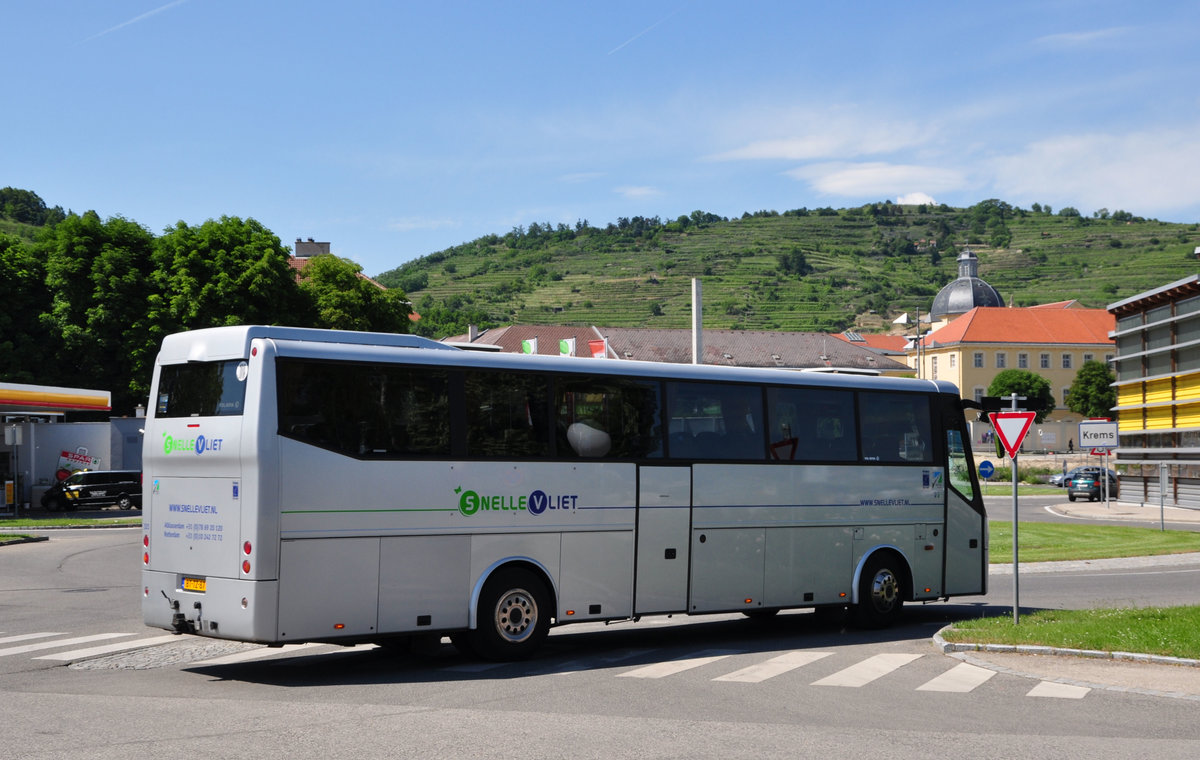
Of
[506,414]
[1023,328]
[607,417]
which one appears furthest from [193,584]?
[1023,328]

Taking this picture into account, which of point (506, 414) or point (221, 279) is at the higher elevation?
point (221, 279)

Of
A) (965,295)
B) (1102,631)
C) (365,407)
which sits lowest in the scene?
(1102,631)

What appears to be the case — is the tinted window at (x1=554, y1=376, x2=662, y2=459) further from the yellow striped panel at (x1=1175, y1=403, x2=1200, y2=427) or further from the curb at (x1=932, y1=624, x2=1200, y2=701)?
the yellow striped panel at (x1=1175, y1=403, x2=1200, y2=427)

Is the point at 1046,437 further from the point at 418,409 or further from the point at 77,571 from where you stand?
the point at 418,409

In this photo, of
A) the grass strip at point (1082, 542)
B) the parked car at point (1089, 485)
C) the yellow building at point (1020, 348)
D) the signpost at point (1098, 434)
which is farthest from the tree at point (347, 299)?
the yellow building at point (1020, 348)

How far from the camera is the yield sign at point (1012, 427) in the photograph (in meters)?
14.0

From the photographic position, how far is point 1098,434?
4031 centimetres

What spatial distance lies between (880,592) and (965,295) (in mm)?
137872

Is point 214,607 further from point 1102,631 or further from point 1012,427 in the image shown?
point 1102,631

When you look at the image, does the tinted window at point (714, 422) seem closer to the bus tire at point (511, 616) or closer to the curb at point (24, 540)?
the bus tire at point (511, 616)

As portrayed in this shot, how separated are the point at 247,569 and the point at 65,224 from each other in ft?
169

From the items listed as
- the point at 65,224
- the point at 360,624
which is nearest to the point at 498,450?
the point at 360,624

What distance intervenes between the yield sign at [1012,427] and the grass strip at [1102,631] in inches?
79.8

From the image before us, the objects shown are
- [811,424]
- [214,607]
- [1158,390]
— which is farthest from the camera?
[1158,390]
